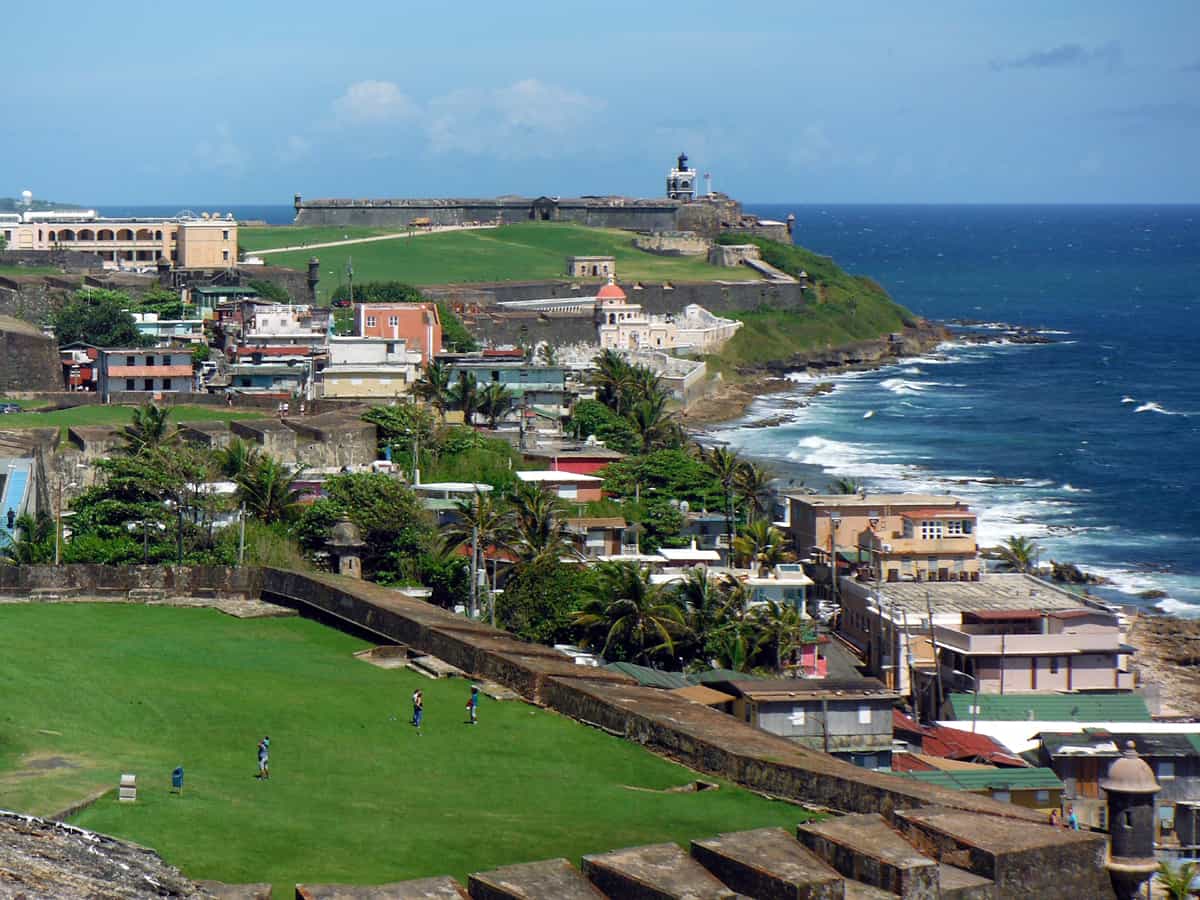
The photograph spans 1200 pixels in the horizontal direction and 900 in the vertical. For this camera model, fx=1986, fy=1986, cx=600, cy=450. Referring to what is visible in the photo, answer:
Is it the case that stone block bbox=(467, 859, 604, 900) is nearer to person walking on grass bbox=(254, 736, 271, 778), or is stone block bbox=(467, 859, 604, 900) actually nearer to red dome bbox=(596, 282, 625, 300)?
person walking on grass bbox=(254, 736, 271, 778)

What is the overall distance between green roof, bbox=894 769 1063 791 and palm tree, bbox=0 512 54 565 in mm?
16175

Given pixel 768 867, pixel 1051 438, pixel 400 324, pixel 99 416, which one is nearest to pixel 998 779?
pixel 768 867

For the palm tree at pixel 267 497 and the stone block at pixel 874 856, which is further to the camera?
the palm tree at pixel 267 497

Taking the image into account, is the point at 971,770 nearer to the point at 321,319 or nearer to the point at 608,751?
the point at 608,751

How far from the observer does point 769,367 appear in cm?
10362

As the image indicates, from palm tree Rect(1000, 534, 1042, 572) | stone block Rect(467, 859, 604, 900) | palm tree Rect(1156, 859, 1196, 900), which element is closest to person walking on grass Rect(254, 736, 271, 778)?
stone block Rect(467, 859, 604, 900)

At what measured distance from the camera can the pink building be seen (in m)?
71.4

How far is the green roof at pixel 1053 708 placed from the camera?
32312 millimetres

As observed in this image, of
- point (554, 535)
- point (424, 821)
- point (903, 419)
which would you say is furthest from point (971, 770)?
point (903, 419)

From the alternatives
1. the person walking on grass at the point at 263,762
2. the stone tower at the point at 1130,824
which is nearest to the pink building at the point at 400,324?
the person walking on grass at the point at 263,762

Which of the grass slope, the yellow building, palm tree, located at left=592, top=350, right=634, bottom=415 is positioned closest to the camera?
palm tree, located at left=592, top=350, right=634, bottom=415

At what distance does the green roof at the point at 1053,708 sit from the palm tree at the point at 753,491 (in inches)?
716

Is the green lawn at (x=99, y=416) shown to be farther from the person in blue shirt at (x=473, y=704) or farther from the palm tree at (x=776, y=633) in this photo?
the person in blue shirt at (x=473, y=704)

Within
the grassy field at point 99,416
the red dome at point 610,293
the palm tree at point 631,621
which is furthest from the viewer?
the red dome at point 610,293
